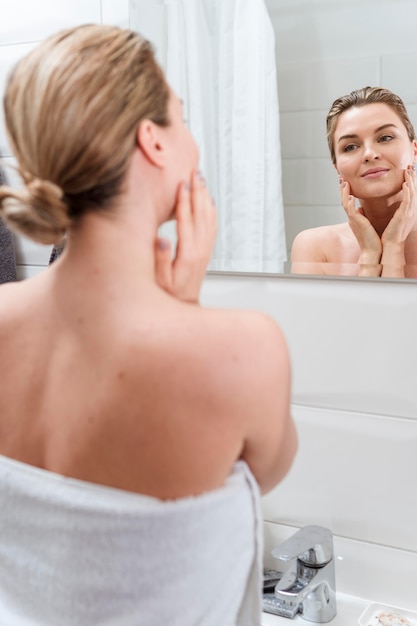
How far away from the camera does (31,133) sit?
2.25 ft

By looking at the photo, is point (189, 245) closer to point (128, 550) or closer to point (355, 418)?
point (128, 550)

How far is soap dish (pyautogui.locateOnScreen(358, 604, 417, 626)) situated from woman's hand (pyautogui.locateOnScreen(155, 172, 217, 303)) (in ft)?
2.58

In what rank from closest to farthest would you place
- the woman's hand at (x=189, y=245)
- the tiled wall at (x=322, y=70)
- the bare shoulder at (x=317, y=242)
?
the woman's hand at (x=189, y=245)
the tiled wall at (x=322, y=70)
the bare shoulder at (x=317, y=242)

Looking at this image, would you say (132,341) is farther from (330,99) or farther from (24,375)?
(330,99)

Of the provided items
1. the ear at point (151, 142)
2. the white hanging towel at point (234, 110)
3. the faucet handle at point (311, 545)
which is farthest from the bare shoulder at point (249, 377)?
the white hanging towel at point (234, 110)

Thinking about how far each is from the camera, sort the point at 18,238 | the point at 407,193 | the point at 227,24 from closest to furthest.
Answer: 1. the point at 407,193
2. the point at 227,24
3. the point at 18,238

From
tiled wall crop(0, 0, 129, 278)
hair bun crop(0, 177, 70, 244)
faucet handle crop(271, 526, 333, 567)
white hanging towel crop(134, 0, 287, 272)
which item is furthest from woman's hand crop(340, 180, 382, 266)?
hair bun crop(0, 177, 70, 244)

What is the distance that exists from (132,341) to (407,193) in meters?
0.76

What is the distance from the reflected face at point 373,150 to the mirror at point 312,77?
0.03 m

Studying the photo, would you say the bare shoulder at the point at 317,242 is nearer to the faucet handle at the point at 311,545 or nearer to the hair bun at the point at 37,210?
the faucet handle at the point at 311,545

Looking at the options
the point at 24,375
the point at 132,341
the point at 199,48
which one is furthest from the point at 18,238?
the point at 132,341

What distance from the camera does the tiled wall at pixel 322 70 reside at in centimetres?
126

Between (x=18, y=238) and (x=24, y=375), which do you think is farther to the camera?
(x=18, y=238)

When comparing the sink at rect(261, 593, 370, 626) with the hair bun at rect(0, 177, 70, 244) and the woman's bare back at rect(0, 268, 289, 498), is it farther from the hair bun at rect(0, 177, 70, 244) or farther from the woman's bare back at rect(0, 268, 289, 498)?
the hair bun at rect(0, 177, 70, 244)
